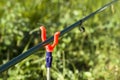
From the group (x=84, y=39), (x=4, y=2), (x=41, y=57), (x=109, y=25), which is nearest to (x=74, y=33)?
(x=84, y=39)

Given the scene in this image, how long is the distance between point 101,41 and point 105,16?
350 millimetres

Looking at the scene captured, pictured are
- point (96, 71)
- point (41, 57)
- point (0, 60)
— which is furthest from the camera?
point (0, 60)

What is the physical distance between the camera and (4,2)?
283 cm

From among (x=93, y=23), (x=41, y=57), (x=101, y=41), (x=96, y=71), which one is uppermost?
(x=93, y=23)

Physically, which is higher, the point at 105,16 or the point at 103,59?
the point at 105,16

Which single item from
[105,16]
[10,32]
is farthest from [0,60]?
[105,16]

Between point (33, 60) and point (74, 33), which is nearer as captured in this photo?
point (33, 60)

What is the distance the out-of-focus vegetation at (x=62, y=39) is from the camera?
1.95m

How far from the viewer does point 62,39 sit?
91.6 inches

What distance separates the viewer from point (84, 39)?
8.50 feet

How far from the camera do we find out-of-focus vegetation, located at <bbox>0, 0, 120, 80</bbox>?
195cm

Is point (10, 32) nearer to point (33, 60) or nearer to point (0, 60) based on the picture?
point (0, 60)

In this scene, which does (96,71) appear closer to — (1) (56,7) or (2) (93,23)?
(2) (93,23)

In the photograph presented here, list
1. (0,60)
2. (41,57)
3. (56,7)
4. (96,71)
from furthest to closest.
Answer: (56,7), (0,60), (41,57), (96,71)
